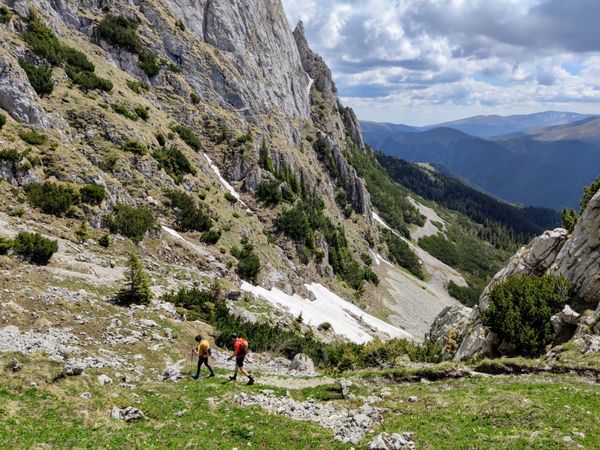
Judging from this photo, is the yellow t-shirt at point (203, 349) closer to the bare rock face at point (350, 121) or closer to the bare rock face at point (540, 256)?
the bare rock face at point (540, 256)

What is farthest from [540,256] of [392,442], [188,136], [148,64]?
[148,64]

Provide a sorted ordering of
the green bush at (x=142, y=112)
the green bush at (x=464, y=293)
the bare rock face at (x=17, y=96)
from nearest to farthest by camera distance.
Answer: the bare rock face at (x=17, y=96) < the green bush at (x=142, y=112) < the green bush at (x=464, y=293)

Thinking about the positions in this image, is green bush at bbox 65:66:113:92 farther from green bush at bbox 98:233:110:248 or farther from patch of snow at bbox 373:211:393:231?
patch of snow at bbox 373:211:393:231

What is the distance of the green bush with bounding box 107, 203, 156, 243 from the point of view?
3843cm

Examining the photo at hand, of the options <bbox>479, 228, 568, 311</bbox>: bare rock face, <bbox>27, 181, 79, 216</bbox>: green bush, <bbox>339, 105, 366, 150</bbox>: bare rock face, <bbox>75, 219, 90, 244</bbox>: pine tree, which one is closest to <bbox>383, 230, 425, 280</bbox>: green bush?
<bbox>339, 105, 366, 150</bbox>: bare rock face

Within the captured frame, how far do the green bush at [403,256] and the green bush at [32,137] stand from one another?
4425 inches

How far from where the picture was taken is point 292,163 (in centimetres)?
9306

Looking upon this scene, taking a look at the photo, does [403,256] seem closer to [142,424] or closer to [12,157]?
[12,157]

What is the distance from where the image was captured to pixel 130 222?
3956cm

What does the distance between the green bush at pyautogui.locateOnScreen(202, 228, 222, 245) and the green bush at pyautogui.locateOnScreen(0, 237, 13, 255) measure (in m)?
24.6

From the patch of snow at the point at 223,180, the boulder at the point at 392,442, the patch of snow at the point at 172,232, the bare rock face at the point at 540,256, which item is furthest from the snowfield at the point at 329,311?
the boulder at the point at 392,442

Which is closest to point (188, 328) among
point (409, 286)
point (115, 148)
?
point (115, 148)

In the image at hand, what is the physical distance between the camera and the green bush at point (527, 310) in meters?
27.9

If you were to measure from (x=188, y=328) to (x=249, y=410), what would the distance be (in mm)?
12225
